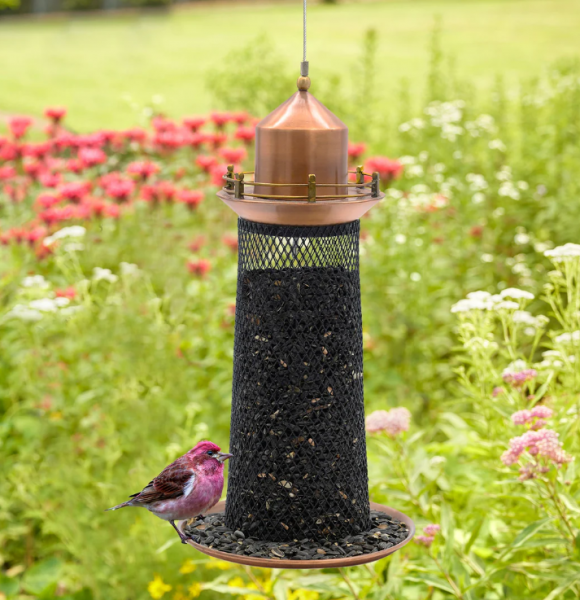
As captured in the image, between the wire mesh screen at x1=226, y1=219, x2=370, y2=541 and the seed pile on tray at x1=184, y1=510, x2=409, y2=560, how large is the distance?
33mm

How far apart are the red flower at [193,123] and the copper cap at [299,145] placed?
4.24 m

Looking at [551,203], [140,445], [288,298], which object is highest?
[551,203]

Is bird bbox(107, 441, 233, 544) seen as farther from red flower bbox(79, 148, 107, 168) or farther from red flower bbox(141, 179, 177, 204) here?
red flower bbox(79, 148, 107, 168)

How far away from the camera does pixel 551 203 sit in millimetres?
6281

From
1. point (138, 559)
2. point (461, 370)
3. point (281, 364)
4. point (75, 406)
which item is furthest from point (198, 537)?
point (75, 406)

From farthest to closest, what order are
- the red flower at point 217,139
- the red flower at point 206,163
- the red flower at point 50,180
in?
1. the red flower at point 217,139
2. the red flower at point 50,180
3. the red flower at point 206,163

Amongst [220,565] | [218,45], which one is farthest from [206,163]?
[218,45]

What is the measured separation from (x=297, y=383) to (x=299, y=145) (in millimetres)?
620

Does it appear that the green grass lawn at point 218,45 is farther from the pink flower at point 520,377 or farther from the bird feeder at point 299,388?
the bird feeder at point 299,388

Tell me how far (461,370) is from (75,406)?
7.68ft

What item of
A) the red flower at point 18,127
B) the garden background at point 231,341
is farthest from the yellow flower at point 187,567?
the red flower at point 18,127

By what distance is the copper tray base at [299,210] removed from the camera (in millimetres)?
2072

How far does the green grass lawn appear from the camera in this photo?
15.7 metres

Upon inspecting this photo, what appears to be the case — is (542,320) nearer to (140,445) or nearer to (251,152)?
(140,445)
